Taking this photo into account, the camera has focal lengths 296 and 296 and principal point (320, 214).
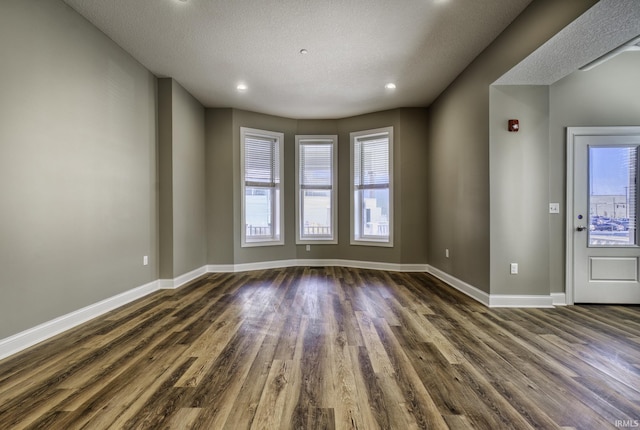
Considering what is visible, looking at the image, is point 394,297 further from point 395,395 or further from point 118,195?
point 118,195

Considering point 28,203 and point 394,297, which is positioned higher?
point 28,203

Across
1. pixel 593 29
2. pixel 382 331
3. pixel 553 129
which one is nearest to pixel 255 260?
pixel 382 331

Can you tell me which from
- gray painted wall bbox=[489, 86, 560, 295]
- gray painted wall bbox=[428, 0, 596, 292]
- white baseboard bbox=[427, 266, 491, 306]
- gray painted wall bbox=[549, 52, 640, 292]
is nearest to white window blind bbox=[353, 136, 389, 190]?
gray painted wall bbox=[428, 0, 596, 292]

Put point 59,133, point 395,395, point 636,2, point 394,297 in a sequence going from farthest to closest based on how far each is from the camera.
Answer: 1. point 394,297
2. point 59,133
3. point 636,2
4. point 395,395

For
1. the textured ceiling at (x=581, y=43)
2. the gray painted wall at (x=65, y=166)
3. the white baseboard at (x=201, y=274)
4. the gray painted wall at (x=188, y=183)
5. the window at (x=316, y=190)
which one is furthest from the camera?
the window at (x=316, y=190)

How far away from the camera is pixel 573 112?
3.39 metres

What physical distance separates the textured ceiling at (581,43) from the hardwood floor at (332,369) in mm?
2480

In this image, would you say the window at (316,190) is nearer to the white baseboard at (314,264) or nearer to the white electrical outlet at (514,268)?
the white baseboard at (314,264)

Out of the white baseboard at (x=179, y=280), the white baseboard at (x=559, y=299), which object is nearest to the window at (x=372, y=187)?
the white baseboard at (x=559, y=299)

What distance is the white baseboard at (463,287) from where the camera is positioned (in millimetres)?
3444

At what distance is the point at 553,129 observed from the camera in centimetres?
339

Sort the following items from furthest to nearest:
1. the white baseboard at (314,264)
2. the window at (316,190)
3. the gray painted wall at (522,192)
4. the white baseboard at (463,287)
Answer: the window at (316,190) → the white baseboard at (314,264) → the white baseboard at (463,287) → the gray painted wall at (522,192)

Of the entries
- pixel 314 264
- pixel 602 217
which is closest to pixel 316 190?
pixel 314 264

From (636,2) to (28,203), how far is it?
4.64 m
